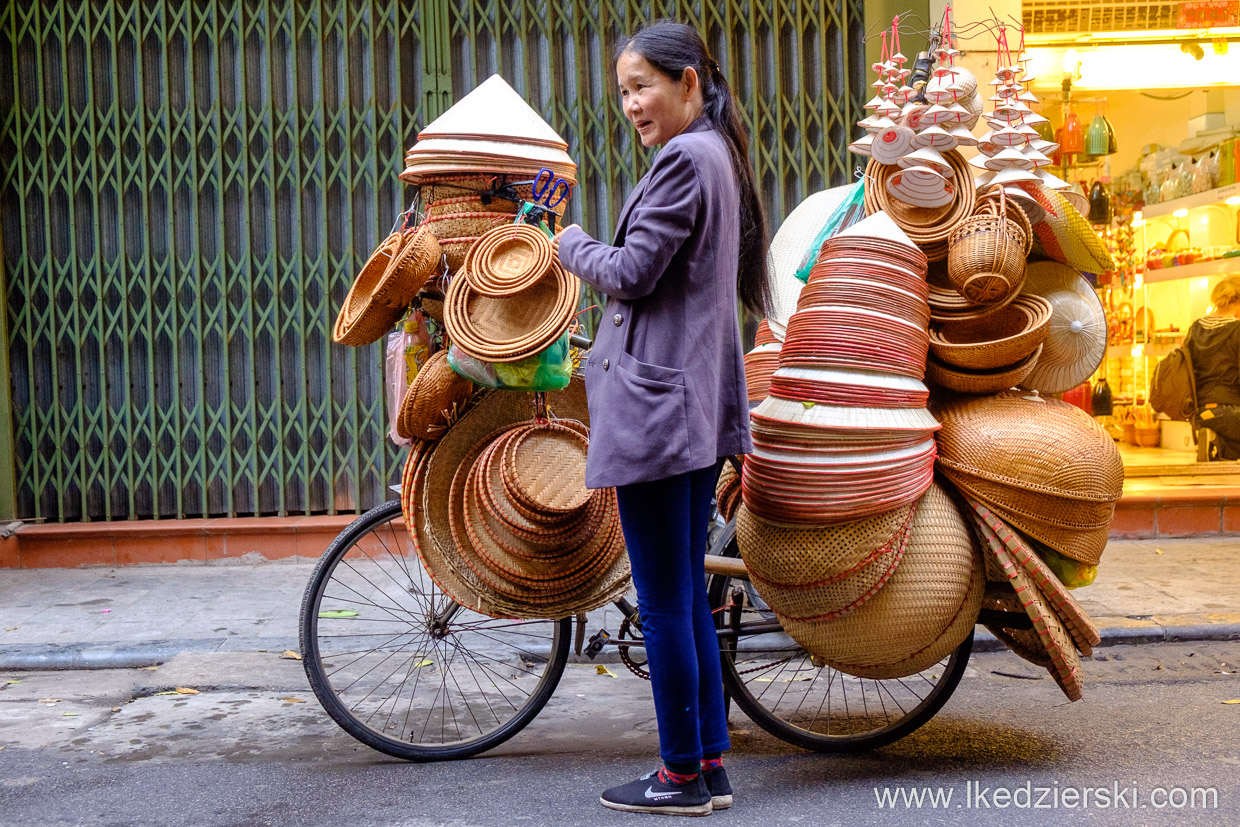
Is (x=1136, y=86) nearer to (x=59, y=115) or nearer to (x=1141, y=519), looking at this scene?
(x=1141, y=519)

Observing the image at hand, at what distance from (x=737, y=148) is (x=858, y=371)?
0.70m

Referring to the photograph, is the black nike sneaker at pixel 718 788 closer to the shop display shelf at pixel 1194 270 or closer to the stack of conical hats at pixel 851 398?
the stack of conical hats at pixel 851 398

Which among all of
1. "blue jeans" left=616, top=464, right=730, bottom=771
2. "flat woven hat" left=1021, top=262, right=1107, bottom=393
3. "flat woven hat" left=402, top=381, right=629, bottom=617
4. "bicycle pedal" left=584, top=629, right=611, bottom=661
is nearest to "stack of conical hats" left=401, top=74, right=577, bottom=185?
"flat woven hat" left=402, top=381, right=629, bottom=617

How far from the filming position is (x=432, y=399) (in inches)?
136

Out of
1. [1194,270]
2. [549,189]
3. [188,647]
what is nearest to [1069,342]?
[549,189]

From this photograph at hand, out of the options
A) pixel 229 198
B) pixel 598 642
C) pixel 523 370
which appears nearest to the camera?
pixel 523 370

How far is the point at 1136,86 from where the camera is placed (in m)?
7.77

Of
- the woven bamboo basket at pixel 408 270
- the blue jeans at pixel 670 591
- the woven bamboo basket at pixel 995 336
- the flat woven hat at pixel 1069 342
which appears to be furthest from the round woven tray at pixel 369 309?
the flat woven hat at pixel 1069 342

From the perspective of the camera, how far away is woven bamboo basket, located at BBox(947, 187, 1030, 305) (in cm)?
332

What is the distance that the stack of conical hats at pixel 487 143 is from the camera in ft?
11.3

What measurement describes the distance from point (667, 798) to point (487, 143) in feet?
6.40

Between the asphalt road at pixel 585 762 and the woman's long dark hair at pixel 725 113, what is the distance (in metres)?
1.43

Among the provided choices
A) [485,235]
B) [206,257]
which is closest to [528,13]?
[206,257]

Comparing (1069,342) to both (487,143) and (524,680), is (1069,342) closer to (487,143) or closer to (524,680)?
(487,143)
